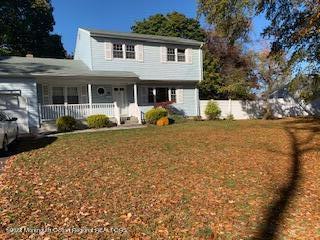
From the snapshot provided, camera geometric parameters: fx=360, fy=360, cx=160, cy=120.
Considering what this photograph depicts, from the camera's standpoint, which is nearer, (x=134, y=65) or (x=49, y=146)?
(x=49, y=146)

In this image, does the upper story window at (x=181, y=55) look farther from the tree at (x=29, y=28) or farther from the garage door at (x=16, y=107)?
the tree at (x=29, y=28)

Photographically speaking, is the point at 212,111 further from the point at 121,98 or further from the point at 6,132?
the point at 6,132

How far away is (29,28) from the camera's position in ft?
128

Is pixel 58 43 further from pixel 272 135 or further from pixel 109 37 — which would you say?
pixel 272 135

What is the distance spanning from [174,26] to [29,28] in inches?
618

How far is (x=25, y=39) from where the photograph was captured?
38.3m

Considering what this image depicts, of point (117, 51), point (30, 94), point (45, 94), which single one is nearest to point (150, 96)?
point (117, 51)

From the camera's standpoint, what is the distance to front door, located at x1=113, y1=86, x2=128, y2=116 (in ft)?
78.7

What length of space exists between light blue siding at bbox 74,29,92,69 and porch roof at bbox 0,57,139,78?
1.37ft

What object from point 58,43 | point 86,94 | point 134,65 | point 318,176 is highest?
point 58,43

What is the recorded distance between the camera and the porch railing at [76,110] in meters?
19.9

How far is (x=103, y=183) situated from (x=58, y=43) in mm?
35345

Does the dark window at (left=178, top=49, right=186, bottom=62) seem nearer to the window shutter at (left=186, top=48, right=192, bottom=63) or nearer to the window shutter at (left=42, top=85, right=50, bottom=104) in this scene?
the window shutter at (left=186, top=48, right=192, bottom=63)

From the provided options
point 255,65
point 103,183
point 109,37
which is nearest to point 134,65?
point 109,37
